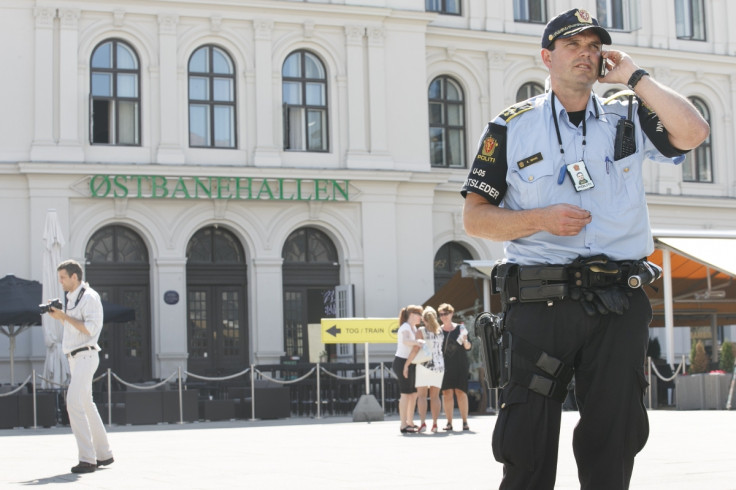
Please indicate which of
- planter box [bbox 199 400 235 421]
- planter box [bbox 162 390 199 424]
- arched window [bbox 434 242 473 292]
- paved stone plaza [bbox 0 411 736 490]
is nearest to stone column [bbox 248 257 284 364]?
arched window [bbox 434 242 473 292]

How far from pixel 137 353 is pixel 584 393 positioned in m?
26.2

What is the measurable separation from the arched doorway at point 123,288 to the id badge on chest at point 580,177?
2597 centimetres

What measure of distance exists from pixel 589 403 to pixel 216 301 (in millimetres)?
26732

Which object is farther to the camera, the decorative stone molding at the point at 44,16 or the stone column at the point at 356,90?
the stone column at the point at 356,90

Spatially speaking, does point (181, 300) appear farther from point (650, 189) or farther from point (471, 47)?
point (650, 189)

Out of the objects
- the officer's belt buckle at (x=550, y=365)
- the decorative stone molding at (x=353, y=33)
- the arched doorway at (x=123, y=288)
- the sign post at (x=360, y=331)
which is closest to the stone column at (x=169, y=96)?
the arched doorway at (x=123, y=288)

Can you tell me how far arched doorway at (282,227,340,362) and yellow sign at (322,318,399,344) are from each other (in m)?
8.56

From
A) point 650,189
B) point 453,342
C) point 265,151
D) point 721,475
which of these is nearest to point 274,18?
point 265,151

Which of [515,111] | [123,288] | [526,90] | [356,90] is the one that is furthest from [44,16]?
[515,111]

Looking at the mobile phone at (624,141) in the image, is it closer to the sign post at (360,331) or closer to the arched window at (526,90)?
the sign post at (360,331)

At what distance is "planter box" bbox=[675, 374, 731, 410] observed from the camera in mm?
22328

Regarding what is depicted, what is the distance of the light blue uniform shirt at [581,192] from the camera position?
4867mm

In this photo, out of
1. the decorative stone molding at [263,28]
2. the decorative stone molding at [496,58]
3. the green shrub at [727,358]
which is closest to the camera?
the green shrub at [727,358]

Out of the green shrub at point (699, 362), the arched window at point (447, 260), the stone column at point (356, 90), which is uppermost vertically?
the stone column at point (356, 90)
